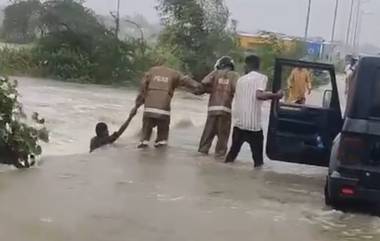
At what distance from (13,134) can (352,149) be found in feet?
14.9

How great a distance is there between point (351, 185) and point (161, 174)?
3.05 m

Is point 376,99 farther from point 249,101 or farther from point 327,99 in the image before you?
point 249,101

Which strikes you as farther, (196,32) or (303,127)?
(196,32)

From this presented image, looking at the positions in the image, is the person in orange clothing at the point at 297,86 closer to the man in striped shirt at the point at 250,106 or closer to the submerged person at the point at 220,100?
the submerged person at the point at 220,100

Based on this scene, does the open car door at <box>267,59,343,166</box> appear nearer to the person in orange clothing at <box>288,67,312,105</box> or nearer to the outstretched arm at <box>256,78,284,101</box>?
the outstretched arm at <box>256,78,284,101</box>

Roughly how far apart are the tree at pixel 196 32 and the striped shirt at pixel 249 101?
22.9 m

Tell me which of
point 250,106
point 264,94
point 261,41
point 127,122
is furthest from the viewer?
point 261,41

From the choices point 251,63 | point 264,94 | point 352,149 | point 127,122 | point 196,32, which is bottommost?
point 127,122

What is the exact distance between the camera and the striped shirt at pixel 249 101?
11516 mm

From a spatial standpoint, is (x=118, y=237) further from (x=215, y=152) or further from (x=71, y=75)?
(x=71, y=75)

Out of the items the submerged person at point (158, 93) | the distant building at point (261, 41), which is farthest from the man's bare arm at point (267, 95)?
the distant building at point (261, 41)

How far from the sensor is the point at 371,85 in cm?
857

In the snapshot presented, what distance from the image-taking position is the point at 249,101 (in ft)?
37.8

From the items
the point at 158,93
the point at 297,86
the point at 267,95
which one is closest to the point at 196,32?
the point at 297,86
